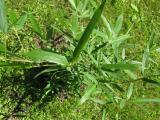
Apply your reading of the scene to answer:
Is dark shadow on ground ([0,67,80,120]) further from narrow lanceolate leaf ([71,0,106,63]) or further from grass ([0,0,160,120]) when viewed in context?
narrow lanceolate leaf ([71,0,106,63])

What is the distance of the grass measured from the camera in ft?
7.38

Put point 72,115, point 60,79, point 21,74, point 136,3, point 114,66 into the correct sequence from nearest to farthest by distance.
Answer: point 114,66
point 60,79
point 21,74
point 72,115
point 136,3

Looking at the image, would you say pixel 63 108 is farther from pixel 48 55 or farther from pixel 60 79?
pixel 48 55

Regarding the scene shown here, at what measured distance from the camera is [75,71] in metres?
2.33

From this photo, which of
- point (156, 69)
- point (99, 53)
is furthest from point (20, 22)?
point (156, 69)

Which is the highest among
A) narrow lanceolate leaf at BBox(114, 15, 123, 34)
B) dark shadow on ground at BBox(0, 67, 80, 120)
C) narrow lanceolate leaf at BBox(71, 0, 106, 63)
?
narrow lanceolate leaf at BBox(71, 0, 106, 63)

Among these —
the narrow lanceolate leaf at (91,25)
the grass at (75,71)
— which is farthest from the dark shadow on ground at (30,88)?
the narrow lanceolate leaf at (91,25)

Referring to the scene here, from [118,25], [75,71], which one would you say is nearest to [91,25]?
[75,71]

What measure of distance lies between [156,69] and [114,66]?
70.7 inches

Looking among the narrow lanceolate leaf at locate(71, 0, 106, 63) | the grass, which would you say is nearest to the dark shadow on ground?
the grass

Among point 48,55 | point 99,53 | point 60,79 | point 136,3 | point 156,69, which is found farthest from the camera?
point 136,3

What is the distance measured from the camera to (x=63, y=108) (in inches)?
113

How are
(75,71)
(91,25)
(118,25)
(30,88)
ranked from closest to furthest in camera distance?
(91,25) < (75,71) < (118,25) < (30,88)

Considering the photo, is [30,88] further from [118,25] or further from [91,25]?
[91,25]
